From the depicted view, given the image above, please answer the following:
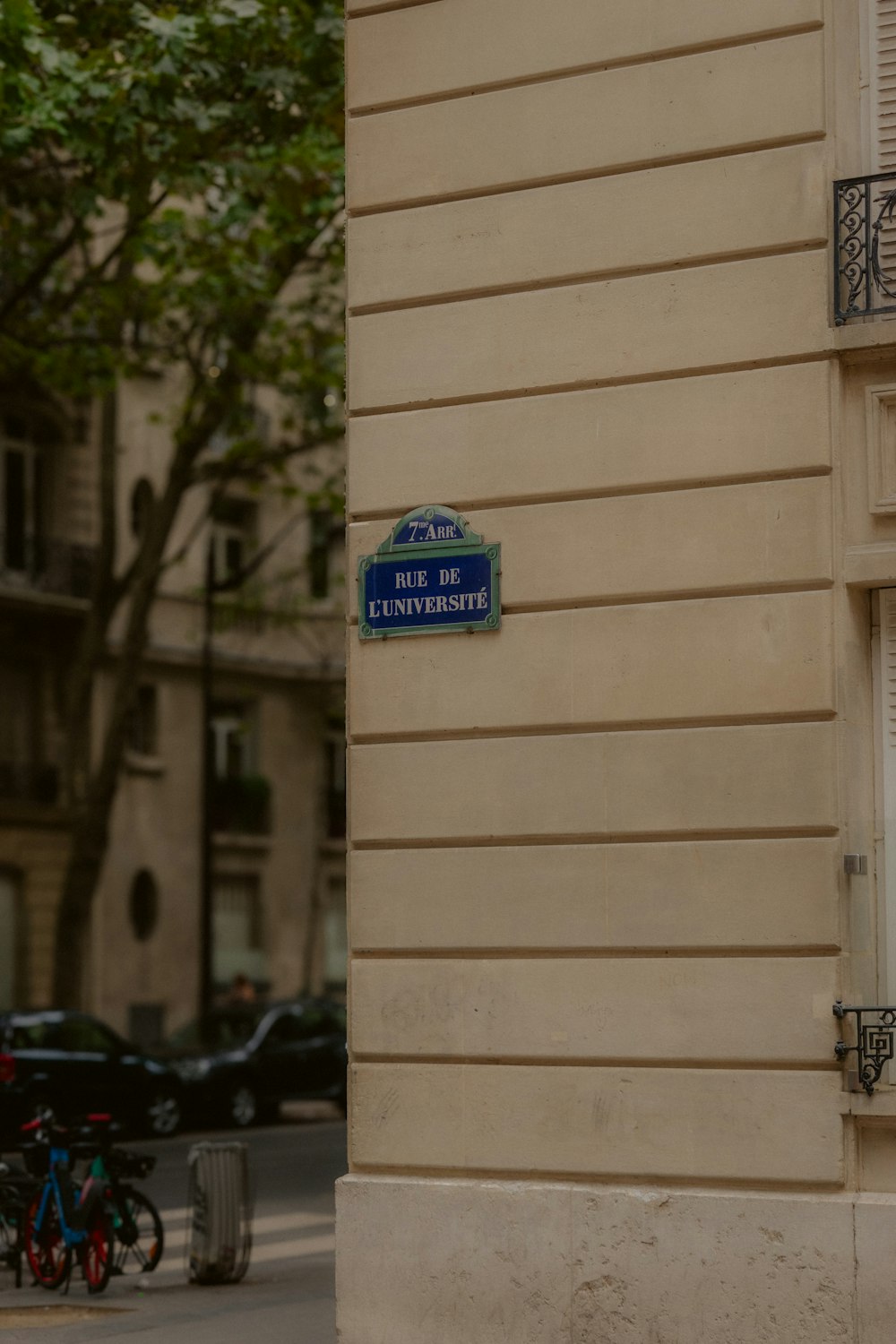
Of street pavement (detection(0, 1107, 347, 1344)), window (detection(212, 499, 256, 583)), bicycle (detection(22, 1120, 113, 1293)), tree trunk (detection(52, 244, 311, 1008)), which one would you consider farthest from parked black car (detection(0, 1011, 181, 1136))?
window (detection(212, 499, 256, 583))

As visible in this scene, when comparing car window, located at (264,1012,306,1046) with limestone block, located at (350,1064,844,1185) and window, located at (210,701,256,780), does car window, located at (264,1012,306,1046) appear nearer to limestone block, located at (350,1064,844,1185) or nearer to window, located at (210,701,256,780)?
window, located at (210,701,256,780)

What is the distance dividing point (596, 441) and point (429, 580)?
98 centimetres

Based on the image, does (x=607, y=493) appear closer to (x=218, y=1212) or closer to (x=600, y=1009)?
(x=600, y=1009)

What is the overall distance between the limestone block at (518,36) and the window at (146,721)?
26.6 metres

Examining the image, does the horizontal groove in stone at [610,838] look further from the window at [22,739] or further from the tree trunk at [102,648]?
the window at [22,739]

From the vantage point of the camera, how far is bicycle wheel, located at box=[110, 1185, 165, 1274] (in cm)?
1213

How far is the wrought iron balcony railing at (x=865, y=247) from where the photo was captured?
822cm

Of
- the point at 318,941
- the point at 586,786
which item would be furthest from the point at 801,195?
the point at 318,941

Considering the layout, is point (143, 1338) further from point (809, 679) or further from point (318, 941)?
point (318, 941)

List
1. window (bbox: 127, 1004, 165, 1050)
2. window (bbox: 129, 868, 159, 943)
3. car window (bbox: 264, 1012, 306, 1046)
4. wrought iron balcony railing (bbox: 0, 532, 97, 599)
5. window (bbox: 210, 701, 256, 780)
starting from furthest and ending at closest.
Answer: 1. window (bbox: 210, 701, 256, 780)
2. window (bbox: 129, 868, 159, 943)
3. window (bbox: 127, 1004, 165, 1050)
4. wrought iron balcony railing (bbox: 0, 532, 97, 599)
5. car window (bbox: 264, 1012, 306, 1046)

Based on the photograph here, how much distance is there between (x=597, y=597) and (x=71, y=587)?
85.1ft

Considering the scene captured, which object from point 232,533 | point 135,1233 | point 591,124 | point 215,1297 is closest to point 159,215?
point 135,1233

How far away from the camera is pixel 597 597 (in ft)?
28.3

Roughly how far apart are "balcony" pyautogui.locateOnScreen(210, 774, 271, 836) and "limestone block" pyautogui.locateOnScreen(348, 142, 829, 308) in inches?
1107
